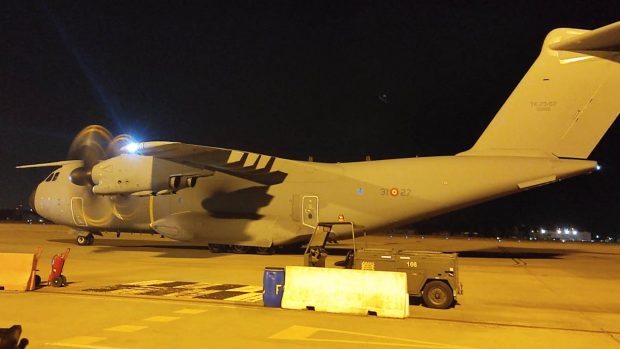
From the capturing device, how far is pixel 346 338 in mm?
6891

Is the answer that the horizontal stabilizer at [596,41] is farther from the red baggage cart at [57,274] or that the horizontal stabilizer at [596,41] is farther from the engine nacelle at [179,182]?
the red baggage cart at [57,274]

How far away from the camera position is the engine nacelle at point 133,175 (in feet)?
62.3

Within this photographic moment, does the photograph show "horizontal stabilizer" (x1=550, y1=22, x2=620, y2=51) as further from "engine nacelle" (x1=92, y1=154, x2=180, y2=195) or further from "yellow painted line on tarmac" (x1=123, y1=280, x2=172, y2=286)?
"engine nacelle" (x1=92, y1=154, x2=180, y2=195)

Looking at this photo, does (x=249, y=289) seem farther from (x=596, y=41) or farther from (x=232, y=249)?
(x=596, y=41)

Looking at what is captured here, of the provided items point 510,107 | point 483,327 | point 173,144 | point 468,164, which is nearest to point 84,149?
point 173,144

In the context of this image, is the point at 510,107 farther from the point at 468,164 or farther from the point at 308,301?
the point at 308,301

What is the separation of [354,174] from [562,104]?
7.72 m

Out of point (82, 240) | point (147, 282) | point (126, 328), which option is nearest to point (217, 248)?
point (82, 240)

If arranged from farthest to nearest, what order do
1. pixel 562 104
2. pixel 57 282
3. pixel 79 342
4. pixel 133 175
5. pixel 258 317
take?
1. pixel 133 175
2. pixel 562 104
3. pixel 57 282
4. pixel 258 317
5. pixel 79 342

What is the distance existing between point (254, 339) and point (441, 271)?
4.54m

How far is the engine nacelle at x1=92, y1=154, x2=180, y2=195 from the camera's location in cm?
1900

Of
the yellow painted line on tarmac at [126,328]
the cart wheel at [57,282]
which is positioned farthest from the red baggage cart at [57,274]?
the yellow painted line on tarmac at [126,328]

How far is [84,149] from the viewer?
2227 centimetres

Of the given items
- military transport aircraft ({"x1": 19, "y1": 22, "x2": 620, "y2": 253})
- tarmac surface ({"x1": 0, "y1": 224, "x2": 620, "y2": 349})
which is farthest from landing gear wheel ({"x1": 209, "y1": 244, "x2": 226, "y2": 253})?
tarmac surface ({"x1": 0, "y1": 224, "x2": 620, "y2": 349})
